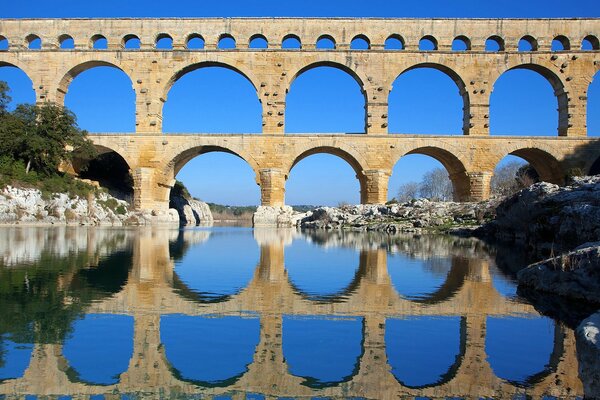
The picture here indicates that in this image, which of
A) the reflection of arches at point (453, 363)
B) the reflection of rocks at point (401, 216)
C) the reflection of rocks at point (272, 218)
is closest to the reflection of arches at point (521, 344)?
the reflection of arches at point (453, 363)

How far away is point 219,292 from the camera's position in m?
5.72

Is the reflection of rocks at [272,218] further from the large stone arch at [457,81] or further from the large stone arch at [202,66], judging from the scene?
the large stone arch at [457,81]

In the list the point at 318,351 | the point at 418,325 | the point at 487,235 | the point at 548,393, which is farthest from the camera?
the point at 487,235

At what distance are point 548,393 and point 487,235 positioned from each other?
1443 centimetres

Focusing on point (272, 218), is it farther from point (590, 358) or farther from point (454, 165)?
point (590, 358)

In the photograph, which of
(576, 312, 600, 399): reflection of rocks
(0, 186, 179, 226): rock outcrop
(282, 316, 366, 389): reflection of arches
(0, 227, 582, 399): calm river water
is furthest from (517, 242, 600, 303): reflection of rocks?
(0, 186, 179, 226): rock outcrop

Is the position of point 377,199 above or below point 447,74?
below

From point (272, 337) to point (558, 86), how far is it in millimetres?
28294

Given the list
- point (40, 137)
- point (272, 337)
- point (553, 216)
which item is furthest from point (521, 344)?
point (40, 137)

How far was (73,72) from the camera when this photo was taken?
92.8 feet

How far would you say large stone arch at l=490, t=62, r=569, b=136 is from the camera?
2733 centimetres

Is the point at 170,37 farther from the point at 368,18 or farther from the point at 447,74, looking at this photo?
the point at 447,74

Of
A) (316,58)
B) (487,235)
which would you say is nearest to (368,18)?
(316,58)

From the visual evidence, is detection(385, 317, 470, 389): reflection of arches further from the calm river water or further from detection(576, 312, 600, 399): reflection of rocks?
detection(576, 312, 600, 399): reflection of rocks
